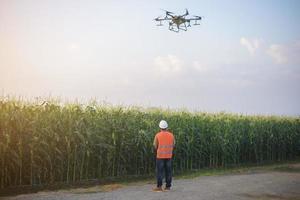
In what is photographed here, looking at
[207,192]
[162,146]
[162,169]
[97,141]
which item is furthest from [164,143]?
[97,141]

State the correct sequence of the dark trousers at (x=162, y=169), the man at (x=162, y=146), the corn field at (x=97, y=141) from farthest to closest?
the corn field at (x=97, y=141), the dark trousers at (x=162, y=169), the man at (x=162, y=146)

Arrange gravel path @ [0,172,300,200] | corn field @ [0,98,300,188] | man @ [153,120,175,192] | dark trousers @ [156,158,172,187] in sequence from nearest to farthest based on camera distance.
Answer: gravel path @ [0,172,300,200]
man @ [153,120,175,192]
dark trousers @ [156,158,172,187]
corn field @ [0,98,300,188]

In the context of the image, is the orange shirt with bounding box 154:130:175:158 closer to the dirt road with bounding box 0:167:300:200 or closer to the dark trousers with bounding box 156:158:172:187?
the dark trousers with bounding box 156:158:172:187

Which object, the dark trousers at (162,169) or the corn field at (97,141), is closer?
the dark trousers at (162,169)

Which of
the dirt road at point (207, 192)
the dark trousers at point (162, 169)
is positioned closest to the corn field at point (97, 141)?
the dirt road at point (207, 192)

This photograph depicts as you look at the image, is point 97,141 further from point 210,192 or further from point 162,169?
point 210,192

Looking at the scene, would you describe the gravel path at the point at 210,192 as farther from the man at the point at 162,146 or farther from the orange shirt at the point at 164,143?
the orange shirt at the point at 164,143

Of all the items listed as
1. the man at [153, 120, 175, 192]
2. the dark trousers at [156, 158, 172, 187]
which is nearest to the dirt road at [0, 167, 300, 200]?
the dark trousers at [156, 158, 172, 187]

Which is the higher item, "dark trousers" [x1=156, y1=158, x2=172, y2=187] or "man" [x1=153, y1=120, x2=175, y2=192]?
"man" [x1=153, y1=120, x2=175, y2=192]
